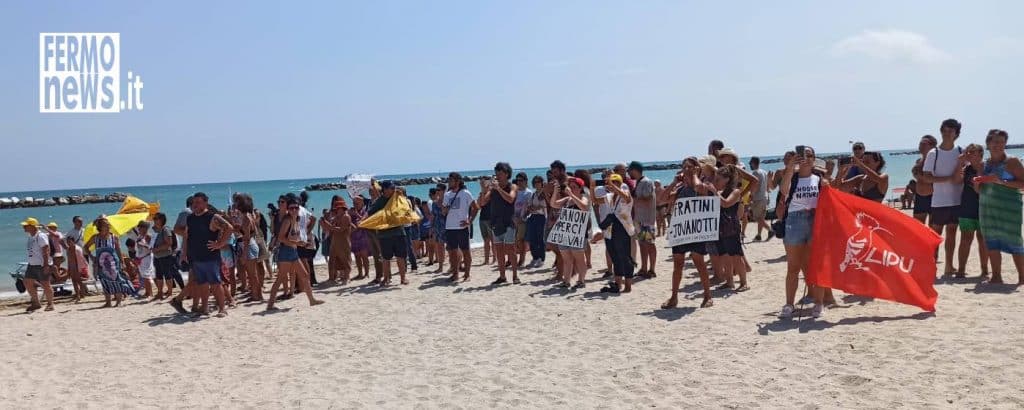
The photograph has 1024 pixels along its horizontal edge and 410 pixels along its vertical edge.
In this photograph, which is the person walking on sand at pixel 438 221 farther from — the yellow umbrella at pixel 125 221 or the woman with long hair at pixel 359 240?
the yellow umbrella at pixel 125 221

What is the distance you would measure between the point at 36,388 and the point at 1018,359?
327 inches

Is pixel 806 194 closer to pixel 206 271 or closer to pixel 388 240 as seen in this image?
pixel 388 240

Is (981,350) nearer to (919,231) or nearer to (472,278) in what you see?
(919,231)

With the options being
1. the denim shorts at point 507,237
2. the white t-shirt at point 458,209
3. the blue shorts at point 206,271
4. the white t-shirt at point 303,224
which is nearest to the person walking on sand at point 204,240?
the blue shorts at point 206,271

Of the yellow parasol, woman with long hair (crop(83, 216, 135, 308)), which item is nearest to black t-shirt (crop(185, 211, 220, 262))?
woman with long hair (crop(83, 216, 135, 308))

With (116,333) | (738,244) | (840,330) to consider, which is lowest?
(116,333)

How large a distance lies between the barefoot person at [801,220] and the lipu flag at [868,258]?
11cm

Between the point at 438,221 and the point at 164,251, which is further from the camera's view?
the point at 438,221

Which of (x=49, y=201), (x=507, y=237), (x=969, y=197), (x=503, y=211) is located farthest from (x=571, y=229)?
(x=49, y=201)

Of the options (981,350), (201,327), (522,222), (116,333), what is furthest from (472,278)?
(981,350)

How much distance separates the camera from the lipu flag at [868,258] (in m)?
6.90

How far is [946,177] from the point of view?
8.35 metres

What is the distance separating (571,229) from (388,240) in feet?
10.9

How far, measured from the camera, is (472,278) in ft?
39.9
